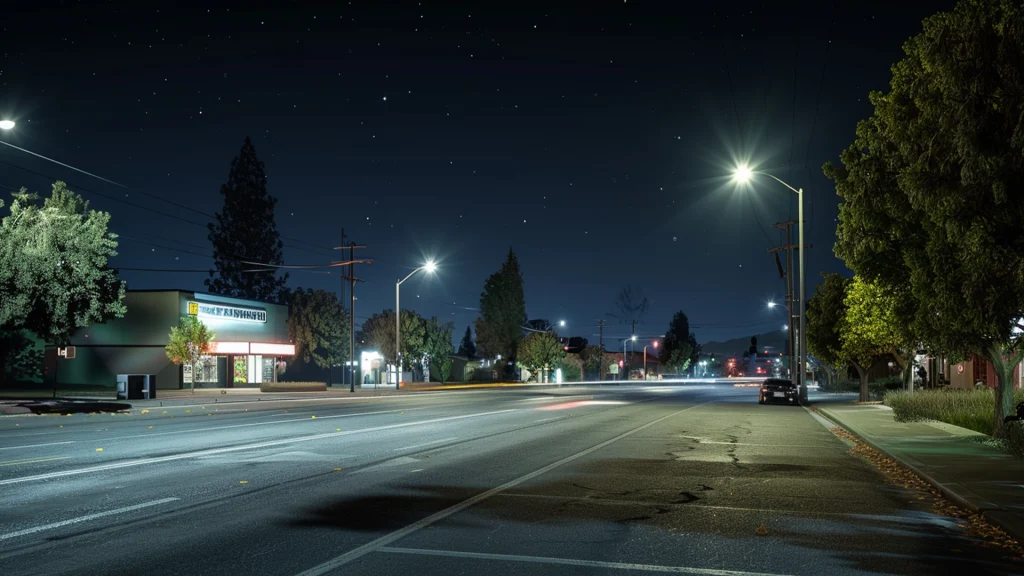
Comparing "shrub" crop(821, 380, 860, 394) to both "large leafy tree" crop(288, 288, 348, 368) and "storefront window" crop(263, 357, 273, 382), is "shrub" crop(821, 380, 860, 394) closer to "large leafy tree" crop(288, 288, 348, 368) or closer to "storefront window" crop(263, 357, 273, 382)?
"storefront window" crop(263, 357, 273, 382)

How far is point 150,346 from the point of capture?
57.7 m

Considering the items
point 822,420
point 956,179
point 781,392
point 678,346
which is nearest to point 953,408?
point 822,420

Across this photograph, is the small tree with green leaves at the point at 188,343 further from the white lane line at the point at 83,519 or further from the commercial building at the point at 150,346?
the white lane line at the point at 83,519

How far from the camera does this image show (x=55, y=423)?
24.3m

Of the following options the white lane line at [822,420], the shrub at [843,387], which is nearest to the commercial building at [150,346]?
the white lane line at [822,420]

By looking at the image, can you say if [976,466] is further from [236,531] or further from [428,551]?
[236,531]

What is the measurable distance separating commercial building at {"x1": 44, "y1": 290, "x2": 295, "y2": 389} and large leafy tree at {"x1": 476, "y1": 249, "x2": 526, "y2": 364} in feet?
128

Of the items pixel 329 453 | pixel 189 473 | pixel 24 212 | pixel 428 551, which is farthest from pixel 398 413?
pixel 428 551

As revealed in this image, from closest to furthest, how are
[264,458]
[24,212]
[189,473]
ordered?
[189,473] → [264,458] → [24,212]

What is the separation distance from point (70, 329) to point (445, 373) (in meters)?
52.4

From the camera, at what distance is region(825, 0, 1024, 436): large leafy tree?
13.6 meters

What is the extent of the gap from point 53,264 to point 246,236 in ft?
225

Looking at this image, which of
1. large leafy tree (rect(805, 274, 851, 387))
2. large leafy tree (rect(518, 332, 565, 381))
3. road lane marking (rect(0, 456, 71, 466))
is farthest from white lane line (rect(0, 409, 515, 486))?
large leafy tree (rect(518, 332, 565, 381))

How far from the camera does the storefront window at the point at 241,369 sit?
212 feet
